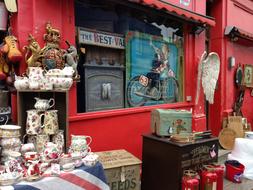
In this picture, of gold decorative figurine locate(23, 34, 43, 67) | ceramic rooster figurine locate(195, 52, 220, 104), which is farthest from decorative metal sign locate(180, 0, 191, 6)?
gold decorative figurine locate(23, 34, 43, 67)

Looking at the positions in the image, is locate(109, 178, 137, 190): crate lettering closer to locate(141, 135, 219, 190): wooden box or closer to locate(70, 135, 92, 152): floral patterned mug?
locate(141, 135, 219, 190): wooden box

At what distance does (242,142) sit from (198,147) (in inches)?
65.8

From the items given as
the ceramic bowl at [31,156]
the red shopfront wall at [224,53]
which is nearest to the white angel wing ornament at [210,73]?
the red shopfront wall at [224,53]

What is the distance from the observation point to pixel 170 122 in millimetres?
3322

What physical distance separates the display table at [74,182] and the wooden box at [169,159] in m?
0.99

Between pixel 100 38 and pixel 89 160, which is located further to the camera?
pixel 100 38

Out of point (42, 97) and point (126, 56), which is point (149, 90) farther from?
point (42, 97)

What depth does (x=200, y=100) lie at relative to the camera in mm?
5441

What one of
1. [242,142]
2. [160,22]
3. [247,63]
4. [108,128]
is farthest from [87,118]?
[247,63]

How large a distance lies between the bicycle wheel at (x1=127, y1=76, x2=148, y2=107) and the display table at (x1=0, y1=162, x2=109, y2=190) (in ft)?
6.25

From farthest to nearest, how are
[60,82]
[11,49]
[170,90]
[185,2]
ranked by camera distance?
[185,2], [170,90], [11,49], [60,82]

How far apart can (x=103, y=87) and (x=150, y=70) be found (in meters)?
1.07

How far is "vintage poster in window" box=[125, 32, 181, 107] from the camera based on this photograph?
13.6 feet

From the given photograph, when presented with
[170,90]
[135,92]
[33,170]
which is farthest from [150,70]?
[33,170]
